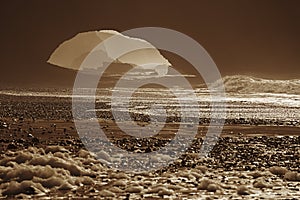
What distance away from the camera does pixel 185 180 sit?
1109 cm

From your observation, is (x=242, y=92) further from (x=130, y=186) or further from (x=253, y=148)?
(x=130, y=186)

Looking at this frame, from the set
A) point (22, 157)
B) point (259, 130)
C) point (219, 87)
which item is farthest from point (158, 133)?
point (219, 87)

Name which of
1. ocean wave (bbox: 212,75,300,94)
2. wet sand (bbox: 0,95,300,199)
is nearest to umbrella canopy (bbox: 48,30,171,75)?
ocean wave (bbox: 212,75,300,94)

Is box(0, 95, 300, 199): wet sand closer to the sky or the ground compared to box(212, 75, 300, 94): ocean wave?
closer to the ground

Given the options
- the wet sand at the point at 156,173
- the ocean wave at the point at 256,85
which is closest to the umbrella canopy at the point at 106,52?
the ocean wave at the point at 256,85

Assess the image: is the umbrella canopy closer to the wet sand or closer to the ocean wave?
the ocean wave

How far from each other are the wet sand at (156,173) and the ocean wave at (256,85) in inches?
2042

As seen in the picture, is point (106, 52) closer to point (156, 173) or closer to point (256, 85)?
point (256, 85)

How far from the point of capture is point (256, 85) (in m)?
75.1

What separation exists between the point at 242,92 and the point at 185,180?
61.4 m

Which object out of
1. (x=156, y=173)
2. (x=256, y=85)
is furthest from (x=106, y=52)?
(x=156, y=173)

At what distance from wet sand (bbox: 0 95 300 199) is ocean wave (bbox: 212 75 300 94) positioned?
51876mm

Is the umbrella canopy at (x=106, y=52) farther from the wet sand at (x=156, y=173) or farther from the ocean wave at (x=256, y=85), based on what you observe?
the wet sand at (x=156, y=173)

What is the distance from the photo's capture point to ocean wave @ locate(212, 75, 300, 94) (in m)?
68.7
